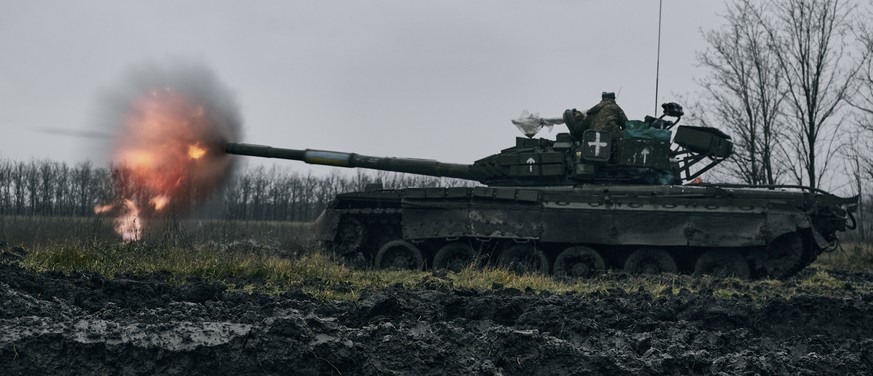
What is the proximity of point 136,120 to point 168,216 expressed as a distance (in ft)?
10.5

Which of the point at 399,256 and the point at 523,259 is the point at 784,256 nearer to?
the point at 523,259

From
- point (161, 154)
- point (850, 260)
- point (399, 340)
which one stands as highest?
point (161, 154)

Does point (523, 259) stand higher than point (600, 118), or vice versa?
point (600, 118)

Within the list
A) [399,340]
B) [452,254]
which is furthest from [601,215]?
[399,340]

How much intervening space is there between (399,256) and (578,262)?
111 inches

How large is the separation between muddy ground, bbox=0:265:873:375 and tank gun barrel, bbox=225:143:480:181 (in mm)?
7522

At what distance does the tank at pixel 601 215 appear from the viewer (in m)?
13.4

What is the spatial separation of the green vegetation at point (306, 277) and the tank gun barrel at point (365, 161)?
10.3 ft

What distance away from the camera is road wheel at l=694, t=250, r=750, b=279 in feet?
45.2

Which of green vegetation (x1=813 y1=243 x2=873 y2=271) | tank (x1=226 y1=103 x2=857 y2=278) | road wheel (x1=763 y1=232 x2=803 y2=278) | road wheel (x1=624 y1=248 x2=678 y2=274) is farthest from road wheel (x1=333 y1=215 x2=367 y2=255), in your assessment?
green vegetation (x1=813 y1=243 x2=873 y2=271)

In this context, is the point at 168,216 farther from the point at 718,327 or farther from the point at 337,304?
the point at 718,327

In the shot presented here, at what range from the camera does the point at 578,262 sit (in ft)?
47.0

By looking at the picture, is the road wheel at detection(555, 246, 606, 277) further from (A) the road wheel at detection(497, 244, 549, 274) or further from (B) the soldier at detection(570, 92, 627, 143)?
(B) the soldier at detection(570, 92, 627, 143)

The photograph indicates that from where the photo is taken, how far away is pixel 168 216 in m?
13.7
